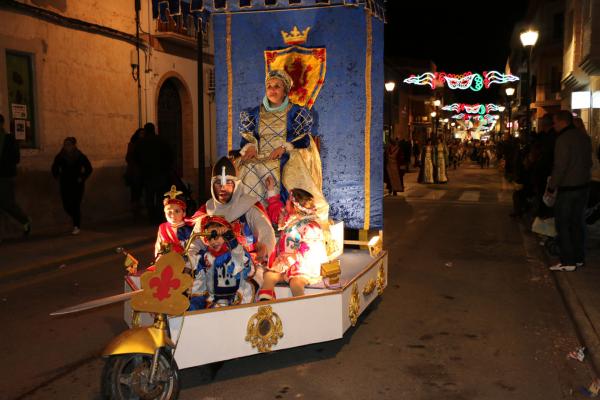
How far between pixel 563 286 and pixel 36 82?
9892 mm

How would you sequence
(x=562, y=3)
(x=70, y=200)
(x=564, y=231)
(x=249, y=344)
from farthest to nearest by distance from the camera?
1. (x=562, y=3)
2. (x=70, y=200)
3. (x=564, y=231)
4. (x=249, y=344)

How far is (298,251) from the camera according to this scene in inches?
214

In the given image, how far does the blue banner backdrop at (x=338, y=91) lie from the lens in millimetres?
7238

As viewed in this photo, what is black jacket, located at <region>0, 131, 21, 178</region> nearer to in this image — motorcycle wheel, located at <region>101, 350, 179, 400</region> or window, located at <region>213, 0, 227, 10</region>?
window, located at <region>213, 0, 227, 10</region>

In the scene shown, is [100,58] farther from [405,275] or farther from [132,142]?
[405,275]

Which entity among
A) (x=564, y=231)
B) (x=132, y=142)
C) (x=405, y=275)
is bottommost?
(x=405, y=275)

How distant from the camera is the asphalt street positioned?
14.8ft

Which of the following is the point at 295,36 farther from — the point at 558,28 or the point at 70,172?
the point at 558,28

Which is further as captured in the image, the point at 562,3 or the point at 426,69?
the point at 426,69

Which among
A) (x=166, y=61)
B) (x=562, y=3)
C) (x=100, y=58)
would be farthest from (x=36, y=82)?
(x=562, y=3)

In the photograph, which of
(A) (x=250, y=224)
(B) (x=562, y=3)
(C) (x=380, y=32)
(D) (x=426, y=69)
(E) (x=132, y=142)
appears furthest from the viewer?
(D) (x=426, y=69)

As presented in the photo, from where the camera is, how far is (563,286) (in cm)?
745

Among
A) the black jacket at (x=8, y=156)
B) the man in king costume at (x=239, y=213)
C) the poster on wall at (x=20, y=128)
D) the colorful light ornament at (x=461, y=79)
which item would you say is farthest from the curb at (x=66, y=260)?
the colorful light ornament at (x=461, y=79)

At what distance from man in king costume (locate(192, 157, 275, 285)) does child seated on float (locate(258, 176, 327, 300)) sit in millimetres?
111
